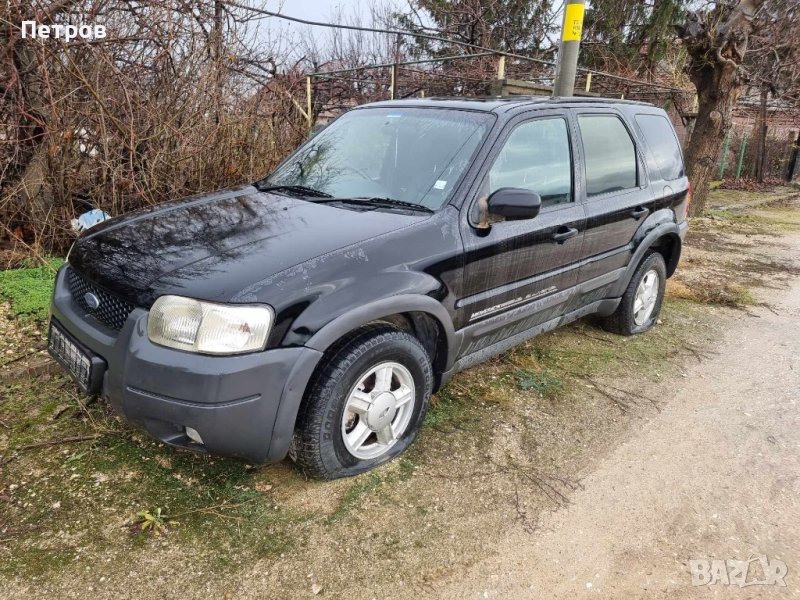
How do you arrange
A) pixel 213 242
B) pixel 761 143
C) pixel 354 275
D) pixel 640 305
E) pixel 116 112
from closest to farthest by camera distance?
pixel 354 275
pixel 213 242
pixel 640 305
pixel 116 112
pixel 761 143

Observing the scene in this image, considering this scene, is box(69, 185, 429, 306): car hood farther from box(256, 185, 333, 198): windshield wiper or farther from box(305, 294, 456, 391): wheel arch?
box(305, 294, 456, 391): wheel arch

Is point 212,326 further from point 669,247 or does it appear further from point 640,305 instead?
point 669,247

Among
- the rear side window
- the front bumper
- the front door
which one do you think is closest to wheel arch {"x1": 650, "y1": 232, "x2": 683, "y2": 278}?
the rear side window

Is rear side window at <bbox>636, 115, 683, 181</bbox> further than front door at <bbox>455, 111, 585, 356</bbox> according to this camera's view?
Yes

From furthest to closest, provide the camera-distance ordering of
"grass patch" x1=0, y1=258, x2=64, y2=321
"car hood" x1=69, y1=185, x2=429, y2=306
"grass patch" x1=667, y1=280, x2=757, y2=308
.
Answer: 1. "grass patch" x1=667, y1=280, x2=757, y2=308
2. "grass patch" x1=0, y1=258, x2=64, y2=321
3. "car hood" x1=69, y1=185, x2=429, y2=306

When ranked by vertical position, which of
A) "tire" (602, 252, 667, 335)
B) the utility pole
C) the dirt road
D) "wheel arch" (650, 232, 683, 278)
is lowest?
the dirt road

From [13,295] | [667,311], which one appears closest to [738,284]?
[667,311]

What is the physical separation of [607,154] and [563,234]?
87cm

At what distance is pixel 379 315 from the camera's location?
2.59m

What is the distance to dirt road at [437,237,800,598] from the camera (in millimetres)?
2262

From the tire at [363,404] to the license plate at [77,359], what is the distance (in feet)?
2.93

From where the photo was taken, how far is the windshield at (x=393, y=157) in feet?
10.2

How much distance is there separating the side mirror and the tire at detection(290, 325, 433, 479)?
0.80 m

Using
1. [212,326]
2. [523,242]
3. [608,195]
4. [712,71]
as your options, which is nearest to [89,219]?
[212,326]
